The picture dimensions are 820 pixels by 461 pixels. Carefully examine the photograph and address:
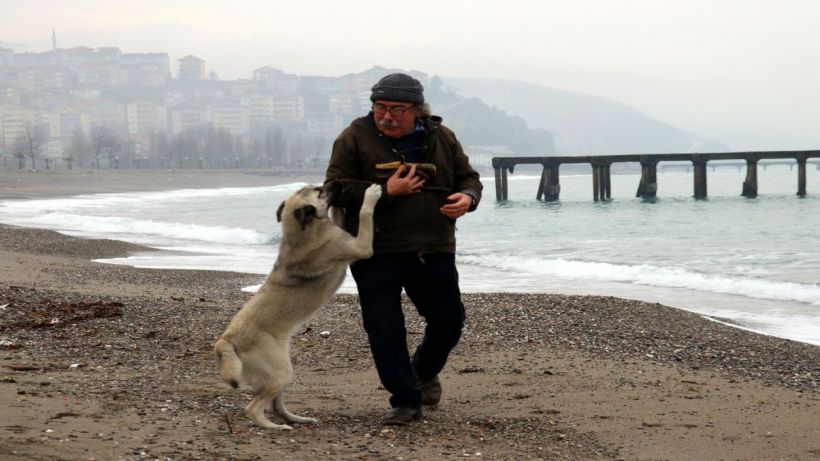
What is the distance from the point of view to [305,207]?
17.4 feet

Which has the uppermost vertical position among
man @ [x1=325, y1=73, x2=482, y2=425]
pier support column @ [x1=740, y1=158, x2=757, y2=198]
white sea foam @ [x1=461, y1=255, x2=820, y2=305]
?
man @ [x1=325, y1=73, x2=482, y2=425]

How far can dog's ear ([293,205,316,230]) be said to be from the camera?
5289 millimetres

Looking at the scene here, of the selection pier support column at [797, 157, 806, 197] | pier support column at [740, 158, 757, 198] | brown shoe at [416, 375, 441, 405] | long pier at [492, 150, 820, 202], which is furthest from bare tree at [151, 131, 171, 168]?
brown shoe at [416, 375, 441, 405]

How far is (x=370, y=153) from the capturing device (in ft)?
18.0

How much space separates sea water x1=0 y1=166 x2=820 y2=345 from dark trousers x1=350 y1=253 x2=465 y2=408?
6.51 metres

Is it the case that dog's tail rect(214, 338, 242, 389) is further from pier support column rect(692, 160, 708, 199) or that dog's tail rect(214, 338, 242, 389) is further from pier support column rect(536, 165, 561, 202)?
pier support column rect(692, 160, 708, 199)

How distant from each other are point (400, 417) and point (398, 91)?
69.4 inches

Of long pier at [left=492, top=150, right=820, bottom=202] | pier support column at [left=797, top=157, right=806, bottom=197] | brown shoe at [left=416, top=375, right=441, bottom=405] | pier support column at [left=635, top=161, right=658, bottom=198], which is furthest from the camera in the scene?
pier support column at [left=635, top=161, right=658, bottom=198]

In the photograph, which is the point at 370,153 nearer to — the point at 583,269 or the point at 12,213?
the point at 583,269

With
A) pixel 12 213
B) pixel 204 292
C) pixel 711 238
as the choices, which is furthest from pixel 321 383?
pixel 12 213

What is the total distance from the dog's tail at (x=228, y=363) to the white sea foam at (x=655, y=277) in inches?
470

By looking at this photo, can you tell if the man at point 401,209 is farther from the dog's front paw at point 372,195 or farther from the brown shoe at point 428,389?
the brown shoe at point 428,389

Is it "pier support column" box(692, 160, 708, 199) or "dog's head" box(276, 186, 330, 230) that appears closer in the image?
"dog's head" box(276, 186, 330, 230)

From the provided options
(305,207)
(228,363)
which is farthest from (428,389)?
(305,207)
